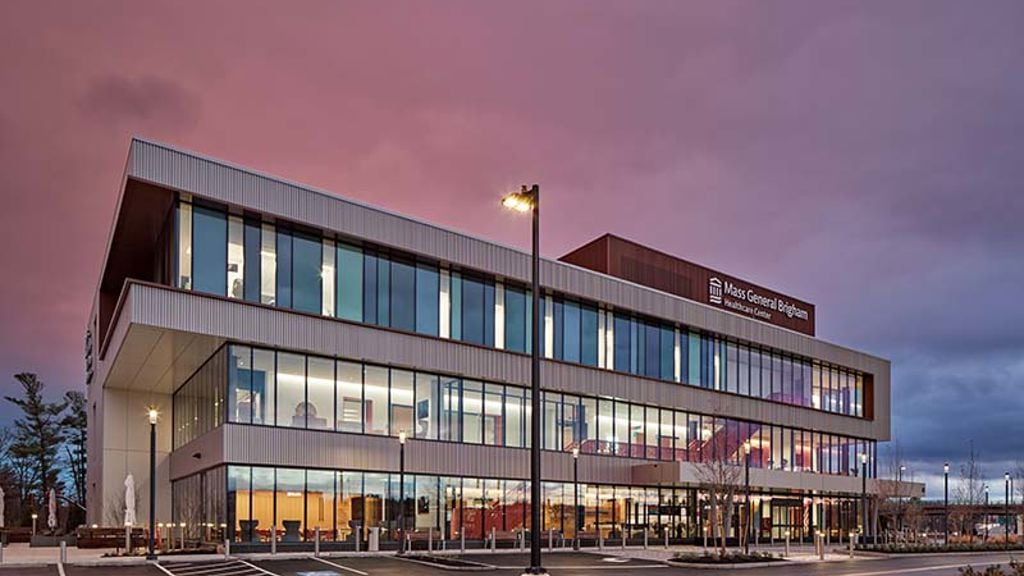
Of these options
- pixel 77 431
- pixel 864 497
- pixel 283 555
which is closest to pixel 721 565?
pixel 283 555

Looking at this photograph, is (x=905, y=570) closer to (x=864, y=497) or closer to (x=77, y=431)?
(x=864, y=497)

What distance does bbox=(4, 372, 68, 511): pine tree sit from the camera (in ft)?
291

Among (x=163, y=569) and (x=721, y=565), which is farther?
(x=721, y=565)

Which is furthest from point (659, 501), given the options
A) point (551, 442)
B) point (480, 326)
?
point (480, 326)

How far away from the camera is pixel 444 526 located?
43.0 m

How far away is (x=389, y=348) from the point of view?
4144cm

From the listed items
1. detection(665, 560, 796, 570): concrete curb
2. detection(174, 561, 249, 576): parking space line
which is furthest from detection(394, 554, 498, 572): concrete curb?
detection(665, 560, 796, 570): concrete curb

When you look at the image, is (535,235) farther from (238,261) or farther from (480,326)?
(480,326)

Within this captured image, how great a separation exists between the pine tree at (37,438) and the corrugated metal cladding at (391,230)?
61.9 m

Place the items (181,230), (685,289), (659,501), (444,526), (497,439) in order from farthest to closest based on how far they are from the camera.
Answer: (685,289) < (659,501) < (497,439) < (444,526) < (181,230)

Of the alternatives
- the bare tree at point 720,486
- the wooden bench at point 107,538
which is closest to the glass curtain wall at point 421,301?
the bare tree at point 720,486

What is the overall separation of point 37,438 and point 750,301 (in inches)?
2652

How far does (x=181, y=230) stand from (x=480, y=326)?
49.6ft

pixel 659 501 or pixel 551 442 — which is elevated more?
pixel 551 442
